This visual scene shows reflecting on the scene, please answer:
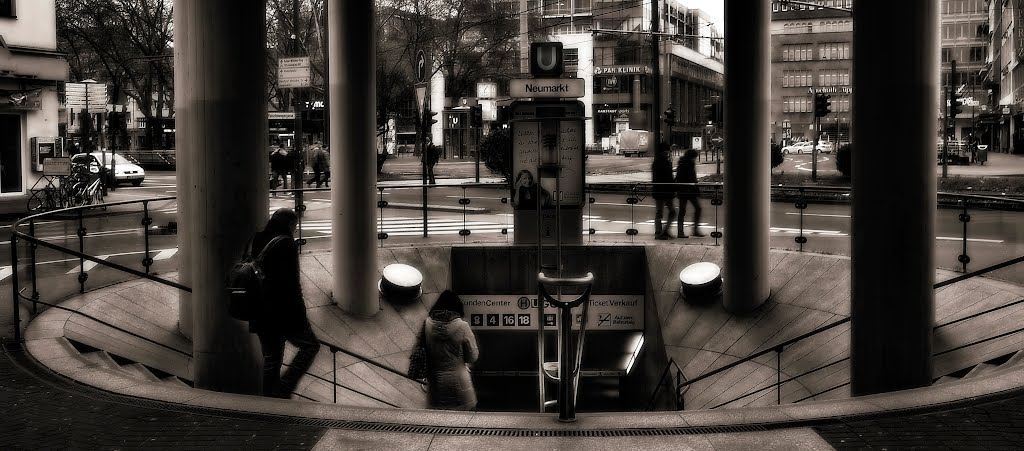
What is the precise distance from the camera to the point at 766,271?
15242 millimetres

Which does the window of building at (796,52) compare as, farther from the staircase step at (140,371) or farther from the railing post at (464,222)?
the staircase step at (140,371)

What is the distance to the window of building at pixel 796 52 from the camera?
Result: 406 ft

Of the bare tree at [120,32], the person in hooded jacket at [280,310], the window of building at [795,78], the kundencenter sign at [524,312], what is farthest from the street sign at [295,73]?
the window of building at [795,78]

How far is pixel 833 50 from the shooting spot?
12150 cm

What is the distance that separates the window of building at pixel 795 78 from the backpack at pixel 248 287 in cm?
12322

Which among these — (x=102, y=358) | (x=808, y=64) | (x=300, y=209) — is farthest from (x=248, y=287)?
(x=808, y=64)

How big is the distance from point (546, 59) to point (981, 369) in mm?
7482

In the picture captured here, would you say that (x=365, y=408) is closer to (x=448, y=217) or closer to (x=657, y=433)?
(x=657, y=433)

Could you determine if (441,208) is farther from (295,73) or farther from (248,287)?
(295,73)

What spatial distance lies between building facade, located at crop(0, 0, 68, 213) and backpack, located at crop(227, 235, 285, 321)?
92.5ft

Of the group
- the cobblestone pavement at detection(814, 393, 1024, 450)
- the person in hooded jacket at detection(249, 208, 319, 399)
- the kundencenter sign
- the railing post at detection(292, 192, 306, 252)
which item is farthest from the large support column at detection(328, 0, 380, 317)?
the cobblestone pavement at detection(814, 393, 1024, 450)

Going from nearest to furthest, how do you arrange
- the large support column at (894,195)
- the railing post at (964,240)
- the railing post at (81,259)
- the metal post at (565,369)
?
the metal post at (565,369)
the large support column at (894,195)
the railing post at (81,259)
the railing post at (964,240)

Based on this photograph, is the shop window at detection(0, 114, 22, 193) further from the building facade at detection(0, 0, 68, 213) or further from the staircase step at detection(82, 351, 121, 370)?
the staircase step at detection(82, 351, 121, 370)

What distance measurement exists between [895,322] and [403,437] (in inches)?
183
